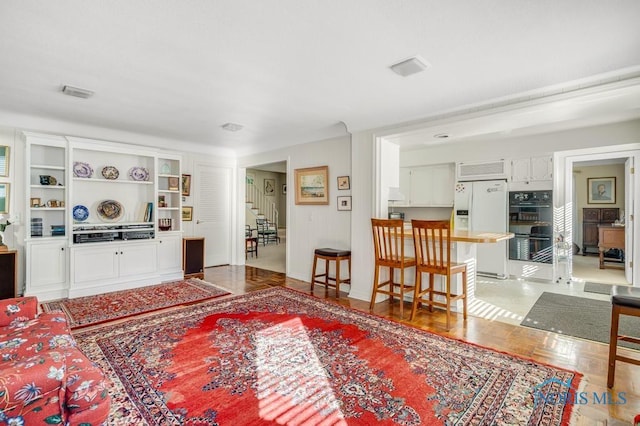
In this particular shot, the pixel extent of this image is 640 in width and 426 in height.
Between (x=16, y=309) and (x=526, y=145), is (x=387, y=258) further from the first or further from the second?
(x=526, y=145)

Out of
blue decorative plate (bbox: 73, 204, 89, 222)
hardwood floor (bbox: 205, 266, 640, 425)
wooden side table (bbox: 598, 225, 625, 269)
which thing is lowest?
hardwood floor (bbox: 205, 266, 640, 425)

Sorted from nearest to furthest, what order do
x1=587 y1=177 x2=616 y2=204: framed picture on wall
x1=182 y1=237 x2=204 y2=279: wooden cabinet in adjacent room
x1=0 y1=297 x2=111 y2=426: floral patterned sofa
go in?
x1=0 y1=297 x2=111 y2=426: floral patterned sofa < x1=182 y1=237 x2=204 y2=279: wooden cabinet in adjacent room < x1=587 y1=177 x2=616 y2=204: framed picture on wall

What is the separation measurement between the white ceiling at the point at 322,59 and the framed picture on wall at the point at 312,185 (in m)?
1.05

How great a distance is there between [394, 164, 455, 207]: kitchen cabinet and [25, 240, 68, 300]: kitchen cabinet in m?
5.58

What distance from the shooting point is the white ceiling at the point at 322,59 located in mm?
1857

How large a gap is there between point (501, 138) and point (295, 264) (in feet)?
13.3

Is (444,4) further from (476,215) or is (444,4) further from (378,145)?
(476,215)

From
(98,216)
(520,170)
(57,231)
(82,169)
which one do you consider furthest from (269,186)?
(520,170)

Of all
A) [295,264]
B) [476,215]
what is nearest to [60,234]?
[295,264]

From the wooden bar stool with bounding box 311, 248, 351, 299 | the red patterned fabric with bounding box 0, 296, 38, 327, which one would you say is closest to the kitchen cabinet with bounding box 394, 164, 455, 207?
the wooden bar stool with bounding box 311, 248, 351, 299

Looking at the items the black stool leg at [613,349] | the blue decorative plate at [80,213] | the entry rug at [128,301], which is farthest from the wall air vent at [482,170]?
the blue decorative plate at [80,213]

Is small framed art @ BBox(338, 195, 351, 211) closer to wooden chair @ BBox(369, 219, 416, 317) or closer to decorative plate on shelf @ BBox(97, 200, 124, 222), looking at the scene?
wooden chair @ BBox(369, 219, 416, 317)

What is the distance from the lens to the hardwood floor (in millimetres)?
1832

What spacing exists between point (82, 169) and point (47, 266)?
4.50ft
